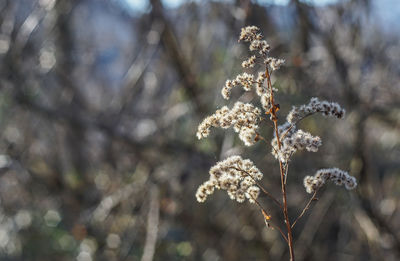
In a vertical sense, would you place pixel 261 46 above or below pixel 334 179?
above

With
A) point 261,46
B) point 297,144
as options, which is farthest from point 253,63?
point 297,144

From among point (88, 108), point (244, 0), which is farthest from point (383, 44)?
point (88, 108)

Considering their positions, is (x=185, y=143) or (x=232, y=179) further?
(x=185, y=143)

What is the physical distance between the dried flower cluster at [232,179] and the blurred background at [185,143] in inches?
72.4

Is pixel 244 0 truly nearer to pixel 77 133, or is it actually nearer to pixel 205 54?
pixel 205 54

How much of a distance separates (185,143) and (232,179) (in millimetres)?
3112

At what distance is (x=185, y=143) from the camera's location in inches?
183

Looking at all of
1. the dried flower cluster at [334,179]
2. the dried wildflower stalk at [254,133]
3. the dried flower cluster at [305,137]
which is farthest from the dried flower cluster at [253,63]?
the dried flower cluster at [334,179]

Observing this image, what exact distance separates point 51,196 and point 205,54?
8.24ft

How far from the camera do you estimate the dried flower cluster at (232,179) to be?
1524 millimetres

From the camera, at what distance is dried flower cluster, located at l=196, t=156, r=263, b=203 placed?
1524 millimetres

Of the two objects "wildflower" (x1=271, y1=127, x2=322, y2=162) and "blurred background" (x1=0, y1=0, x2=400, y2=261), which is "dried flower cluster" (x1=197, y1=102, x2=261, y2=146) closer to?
"wildflower" (x1=271, y1=127, x2=322, y2=162)

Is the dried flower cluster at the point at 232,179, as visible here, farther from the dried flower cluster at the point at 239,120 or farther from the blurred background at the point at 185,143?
the blurred background at the point at 185,143

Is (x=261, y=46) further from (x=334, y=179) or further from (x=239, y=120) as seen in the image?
(x=334, y=179)
